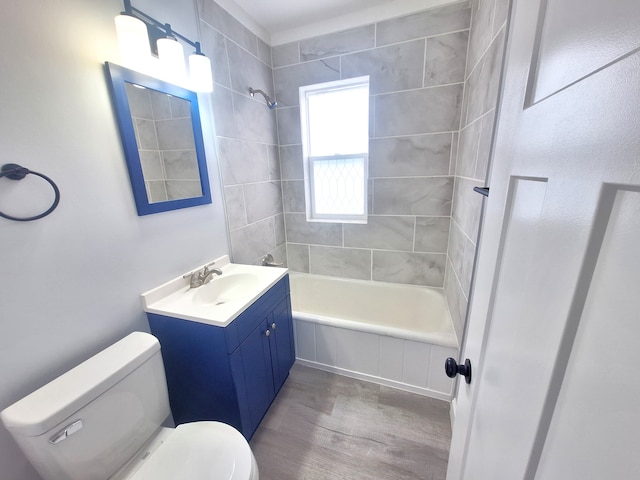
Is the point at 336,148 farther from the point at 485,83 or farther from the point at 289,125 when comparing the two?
the point at 485,83

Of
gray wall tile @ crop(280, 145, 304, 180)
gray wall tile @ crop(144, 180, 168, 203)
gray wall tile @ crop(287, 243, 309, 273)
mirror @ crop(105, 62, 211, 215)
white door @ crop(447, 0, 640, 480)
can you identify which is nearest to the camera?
white door @ crop(447, 0, 640, 480)

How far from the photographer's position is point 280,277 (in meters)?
1.57

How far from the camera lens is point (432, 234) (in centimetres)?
211

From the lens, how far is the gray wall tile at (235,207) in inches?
69.8

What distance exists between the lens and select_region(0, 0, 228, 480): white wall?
2.68 ft

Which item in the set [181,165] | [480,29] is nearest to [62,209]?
[181,165]

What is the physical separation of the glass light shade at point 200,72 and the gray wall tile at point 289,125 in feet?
3.02

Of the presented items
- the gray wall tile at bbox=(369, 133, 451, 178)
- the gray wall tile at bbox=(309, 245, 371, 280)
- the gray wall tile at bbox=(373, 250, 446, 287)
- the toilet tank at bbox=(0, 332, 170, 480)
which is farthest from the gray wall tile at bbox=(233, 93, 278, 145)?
the toilet tank at bbox=(0, 332, 170, 480)

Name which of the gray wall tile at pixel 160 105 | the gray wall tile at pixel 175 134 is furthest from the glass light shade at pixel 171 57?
the gray wall tile at pixel 175 134

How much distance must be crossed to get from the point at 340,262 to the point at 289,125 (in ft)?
4.40

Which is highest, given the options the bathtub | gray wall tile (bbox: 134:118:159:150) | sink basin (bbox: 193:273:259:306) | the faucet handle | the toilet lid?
gray wall tile (bbox: 134:118:159:150)

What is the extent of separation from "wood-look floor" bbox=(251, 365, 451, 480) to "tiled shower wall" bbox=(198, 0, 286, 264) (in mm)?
1103

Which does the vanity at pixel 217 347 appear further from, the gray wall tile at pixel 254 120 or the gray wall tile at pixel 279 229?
the gray wall tile at pixel 254 120

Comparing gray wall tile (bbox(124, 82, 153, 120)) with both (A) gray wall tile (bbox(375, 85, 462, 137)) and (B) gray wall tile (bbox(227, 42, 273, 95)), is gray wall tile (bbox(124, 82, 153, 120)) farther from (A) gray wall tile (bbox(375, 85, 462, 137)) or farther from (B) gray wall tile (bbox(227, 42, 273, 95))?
(A) gray wall tile (bbox(375, 85, 462, 137))
